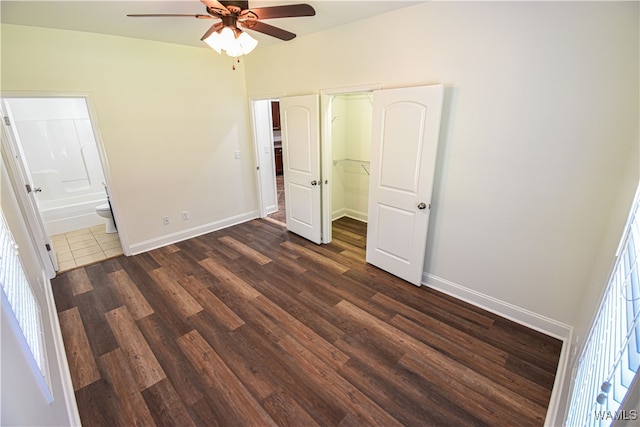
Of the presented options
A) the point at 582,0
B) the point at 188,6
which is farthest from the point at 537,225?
the point at 188,6

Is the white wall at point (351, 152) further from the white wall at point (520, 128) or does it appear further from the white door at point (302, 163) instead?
the white wall at point (520, 128)

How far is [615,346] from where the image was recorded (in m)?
0.95

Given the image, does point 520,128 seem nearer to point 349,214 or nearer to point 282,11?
point 282,11

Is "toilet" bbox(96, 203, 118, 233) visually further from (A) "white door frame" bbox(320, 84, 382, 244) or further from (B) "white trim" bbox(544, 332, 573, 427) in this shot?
(B) "white trim" bbox(544, 332, 573, 427)

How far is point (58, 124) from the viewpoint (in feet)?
15.5

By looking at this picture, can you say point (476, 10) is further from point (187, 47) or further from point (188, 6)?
point (187, 47)

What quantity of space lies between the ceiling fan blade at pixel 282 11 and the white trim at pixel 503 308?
2579 mm

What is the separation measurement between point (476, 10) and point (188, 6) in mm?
2269

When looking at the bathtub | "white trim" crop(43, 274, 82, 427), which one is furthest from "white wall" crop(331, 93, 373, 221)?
the bathtub

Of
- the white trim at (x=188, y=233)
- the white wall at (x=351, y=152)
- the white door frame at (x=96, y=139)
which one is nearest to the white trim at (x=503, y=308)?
the white wall at (x=351, y=152)

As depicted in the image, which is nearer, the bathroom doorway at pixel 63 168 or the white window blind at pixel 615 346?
the white window blind at pixel 615 346

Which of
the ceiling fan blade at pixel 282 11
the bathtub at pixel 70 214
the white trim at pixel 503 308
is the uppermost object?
the ceiling fan blade at pixel 282 11

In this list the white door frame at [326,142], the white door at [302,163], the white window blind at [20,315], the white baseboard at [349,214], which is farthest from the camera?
the white baseboard at [349,214]

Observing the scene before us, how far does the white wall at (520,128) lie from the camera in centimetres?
180
